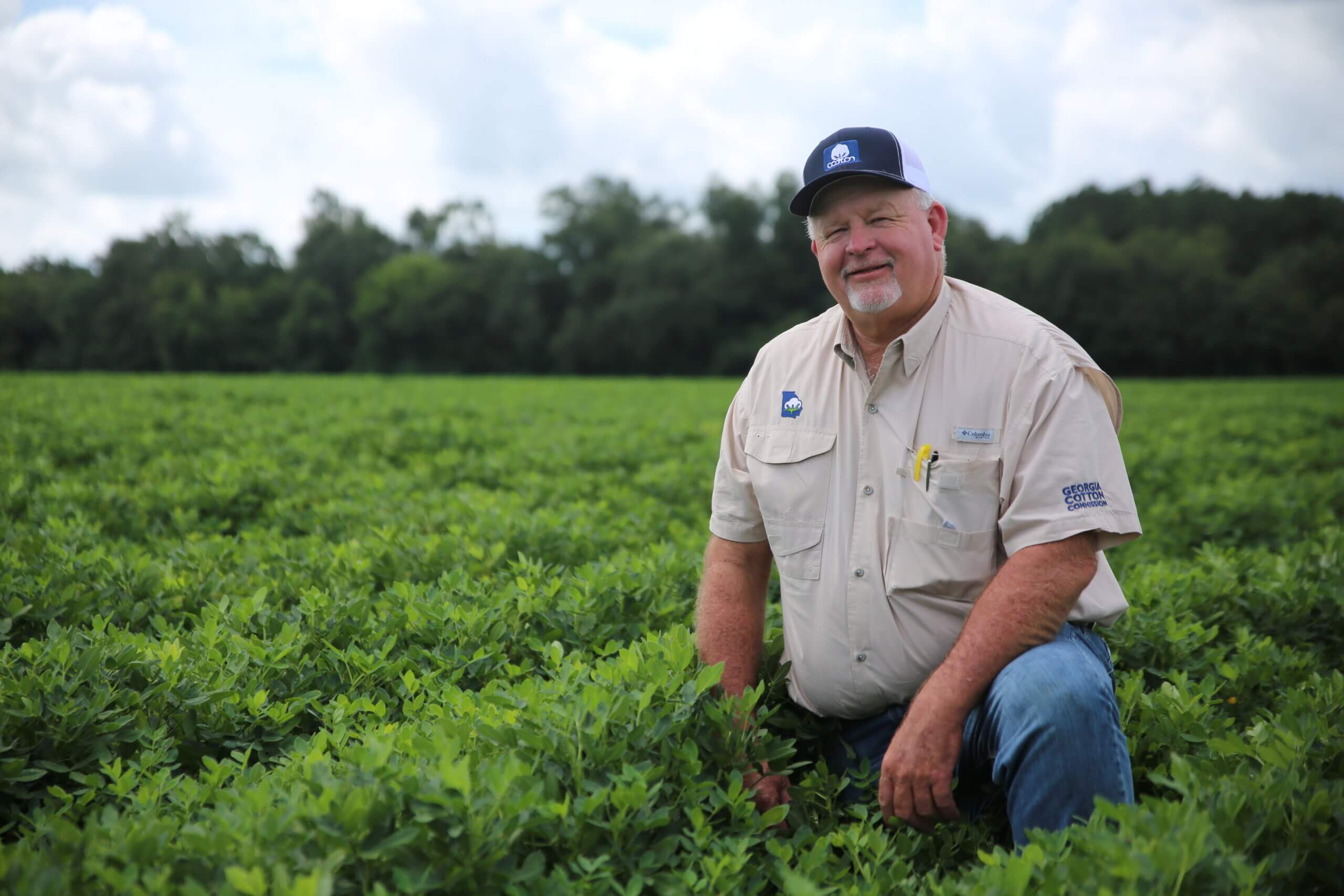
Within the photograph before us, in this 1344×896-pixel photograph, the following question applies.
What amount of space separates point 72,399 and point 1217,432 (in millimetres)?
15650

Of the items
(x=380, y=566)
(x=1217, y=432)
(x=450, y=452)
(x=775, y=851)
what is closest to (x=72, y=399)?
(x=450, y=452)

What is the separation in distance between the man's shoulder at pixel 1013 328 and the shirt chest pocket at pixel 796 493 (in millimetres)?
581

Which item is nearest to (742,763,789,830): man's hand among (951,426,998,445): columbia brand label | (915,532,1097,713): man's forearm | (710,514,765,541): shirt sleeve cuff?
(915,532,1097,713): man's forearm

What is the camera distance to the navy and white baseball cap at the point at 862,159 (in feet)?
9.74

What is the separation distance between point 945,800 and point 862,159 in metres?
1.99

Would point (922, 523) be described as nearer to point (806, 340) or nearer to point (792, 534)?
point (792, 534)

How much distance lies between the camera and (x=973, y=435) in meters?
2.83

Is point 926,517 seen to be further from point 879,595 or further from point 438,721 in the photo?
point 438,721

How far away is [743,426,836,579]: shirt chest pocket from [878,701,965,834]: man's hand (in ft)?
1.95

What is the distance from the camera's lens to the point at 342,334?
72.0 meters

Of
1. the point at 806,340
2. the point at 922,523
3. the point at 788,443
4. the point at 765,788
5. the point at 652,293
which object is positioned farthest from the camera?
the point at 652,293

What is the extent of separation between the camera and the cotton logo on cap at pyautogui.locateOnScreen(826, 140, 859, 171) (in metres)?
2.99

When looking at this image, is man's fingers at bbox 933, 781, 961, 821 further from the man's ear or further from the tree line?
the tree line

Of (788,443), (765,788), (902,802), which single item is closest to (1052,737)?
(902,802)
